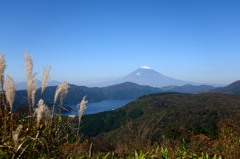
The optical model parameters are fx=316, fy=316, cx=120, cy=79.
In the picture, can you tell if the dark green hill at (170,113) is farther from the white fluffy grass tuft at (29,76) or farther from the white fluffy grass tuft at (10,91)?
the white fluffy grass tuft at (10,91)

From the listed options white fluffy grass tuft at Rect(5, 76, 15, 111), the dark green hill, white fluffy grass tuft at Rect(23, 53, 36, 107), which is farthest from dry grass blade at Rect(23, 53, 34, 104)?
the dark green hill

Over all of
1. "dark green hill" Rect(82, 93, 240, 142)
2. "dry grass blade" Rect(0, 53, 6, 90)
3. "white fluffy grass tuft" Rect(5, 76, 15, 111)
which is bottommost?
"dark green hill" Rect(82, 93, 240, 142)

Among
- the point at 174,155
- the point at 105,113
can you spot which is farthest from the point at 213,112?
the point at 174,155

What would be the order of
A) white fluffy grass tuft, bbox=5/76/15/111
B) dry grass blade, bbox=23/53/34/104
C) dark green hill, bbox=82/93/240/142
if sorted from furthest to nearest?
dark green hill, bbox=82/93/240/142 < dry grass blade, bbox=23/53/34/104 < white fluffy grass tuft, bbox=5/76/15/111

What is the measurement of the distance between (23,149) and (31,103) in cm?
99

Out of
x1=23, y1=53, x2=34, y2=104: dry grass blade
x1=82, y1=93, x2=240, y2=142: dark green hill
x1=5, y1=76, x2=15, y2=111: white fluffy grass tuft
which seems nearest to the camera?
x1=5, y1=76, x2=15, y2=111: white fluffy grass tuft

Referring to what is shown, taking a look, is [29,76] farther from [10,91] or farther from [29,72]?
[10,91]

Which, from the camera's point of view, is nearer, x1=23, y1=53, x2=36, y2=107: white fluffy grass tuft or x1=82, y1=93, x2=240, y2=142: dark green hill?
x1=23, y1=53, x2=36, y2=107: white fluffy grass tuft

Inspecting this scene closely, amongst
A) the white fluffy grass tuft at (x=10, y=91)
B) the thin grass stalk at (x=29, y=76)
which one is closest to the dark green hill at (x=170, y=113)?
the thin grass stalk at (x=29, y=76)

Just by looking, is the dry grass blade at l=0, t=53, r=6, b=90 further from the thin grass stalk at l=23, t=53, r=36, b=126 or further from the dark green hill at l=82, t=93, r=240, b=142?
the dark green hill at l=82, t=93, r=240, b=142

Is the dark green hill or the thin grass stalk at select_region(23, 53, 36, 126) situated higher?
the thin grass stalk at select_region(23, 53, 36, 126)

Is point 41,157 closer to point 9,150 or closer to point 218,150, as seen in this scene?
point 9,150

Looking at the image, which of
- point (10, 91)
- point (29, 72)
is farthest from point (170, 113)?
point (10, 91)

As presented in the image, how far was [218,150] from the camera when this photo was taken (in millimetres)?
7242
